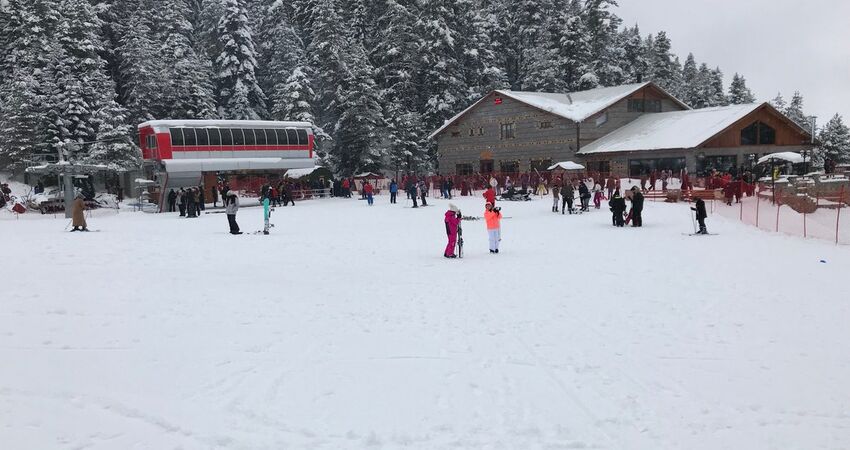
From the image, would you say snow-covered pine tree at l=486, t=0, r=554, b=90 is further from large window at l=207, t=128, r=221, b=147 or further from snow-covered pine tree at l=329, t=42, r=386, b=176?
large window at l=207, t=128, r=221, b=147

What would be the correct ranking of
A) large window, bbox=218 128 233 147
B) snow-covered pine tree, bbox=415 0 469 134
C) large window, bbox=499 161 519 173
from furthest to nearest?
snow-covered pine tree, bbox=415 0 469 134
large window, bbox=499 161 519 173
large window, bbox=218 128 233 147

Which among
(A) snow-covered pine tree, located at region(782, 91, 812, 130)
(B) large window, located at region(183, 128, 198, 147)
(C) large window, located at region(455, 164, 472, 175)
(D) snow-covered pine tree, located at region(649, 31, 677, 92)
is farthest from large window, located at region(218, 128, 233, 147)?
(A) snow-covered pine tree, located at region(782, 91, 812, 130)

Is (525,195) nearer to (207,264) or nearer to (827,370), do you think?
(207,264)

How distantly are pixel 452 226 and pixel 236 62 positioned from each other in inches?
1696

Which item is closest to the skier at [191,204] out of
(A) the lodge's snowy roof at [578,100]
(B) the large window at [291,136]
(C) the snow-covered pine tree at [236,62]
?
(B) the large window at [291,136]

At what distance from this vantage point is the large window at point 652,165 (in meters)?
39.8

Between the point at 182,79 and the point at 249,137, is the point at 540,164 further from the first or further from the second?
the point at 182,79

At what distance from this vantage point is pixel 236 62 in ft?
172

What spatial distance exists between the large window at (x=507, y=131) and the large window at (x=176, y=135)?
23.2 meters

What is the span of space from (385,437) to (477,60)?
54.2 m

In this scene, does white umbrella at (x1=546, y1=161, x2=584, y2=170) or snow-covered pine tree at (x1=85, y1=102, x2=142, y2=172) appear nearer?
white umbrella at (x1=546, y1=161, x2=584, y2=170)

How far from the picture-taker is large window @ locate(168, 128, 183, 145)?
35656 mm

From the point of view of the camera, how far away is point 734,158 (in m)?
41.3

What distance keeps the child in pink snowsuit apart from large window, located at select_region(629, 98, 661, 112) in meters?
34.8
